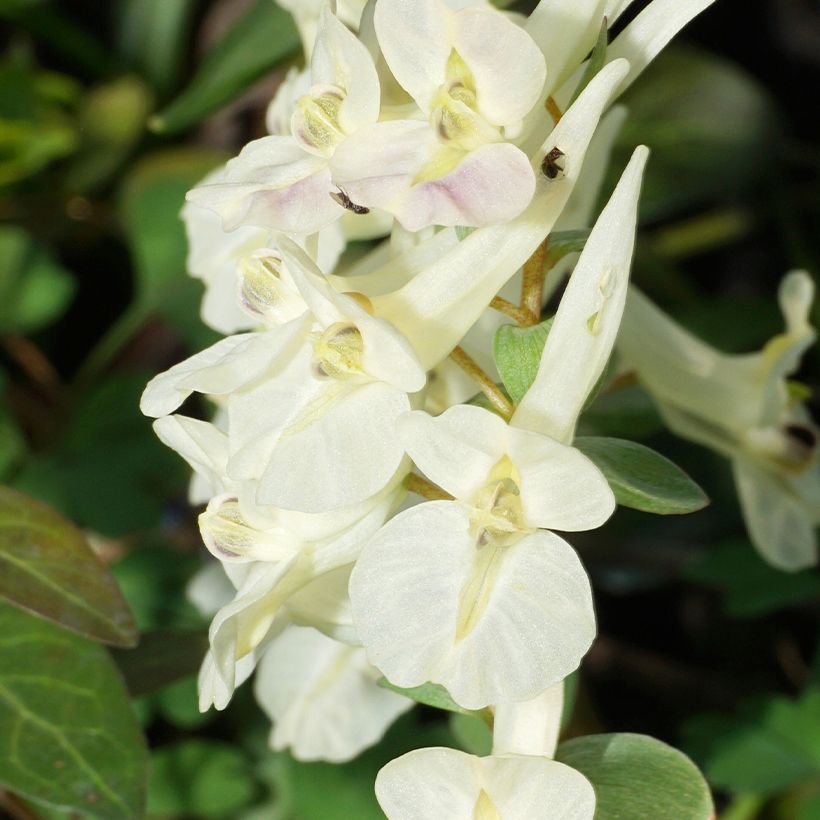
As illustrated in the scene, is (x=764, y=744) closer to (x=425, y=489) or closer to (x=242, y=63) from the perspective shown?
(x=425, y=489)

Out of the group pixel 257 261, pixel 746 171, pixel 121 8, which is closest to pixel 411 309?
pixel 257 261

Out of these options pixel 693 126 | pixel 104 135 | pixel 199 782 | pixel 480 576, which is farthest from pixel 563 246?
pixel 104 135

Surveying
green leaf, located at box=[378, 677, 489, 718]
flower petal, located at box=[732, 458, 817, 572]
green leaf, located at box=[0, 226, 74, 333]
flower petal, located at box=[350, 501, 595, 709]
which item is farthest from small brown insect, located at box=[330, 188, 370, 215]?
green leaf, located at box=[0, 226, 74, 333]

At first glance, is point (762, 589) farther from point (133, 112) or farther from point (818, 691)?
point (133, 112)

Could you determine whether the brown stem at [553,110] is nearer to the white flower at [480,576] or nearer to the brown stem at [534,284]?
the brown stem at [534,284]

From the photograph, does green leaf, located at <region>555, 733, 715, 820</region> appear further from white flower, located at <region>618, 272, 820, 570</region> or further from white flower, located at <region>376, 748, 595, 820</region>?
white flower, located at <region>618, 272, 820, 570</region>

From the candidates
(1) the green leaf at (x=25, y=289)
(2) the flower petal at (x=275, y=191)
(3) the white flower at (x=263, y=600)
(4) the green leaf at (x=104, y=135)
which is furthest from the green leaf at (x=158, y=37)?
(3) the white flower at (x=263, y=600)
